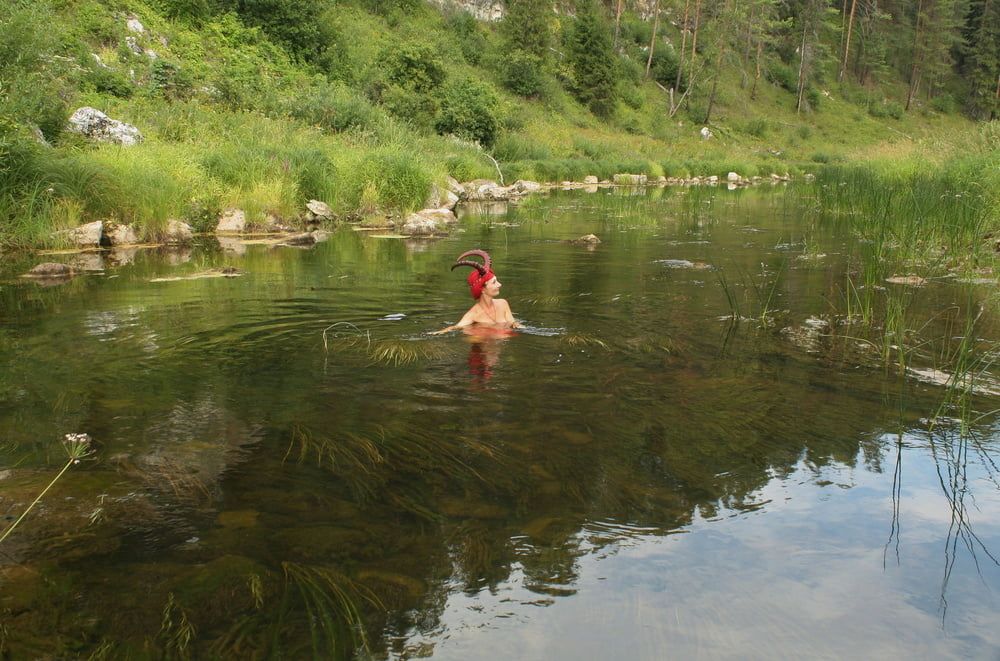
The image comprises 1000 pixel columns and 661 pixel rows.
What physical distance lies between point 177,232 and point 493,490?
37.8ft

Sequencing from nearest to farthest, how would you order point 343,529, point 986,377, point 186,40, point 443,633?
point 443,633
point 343,529
point 986,377
point 186,40

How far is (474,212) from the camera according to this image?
20.0 meters

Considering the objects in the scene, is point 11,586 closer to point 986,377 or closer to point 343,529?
point 343,529

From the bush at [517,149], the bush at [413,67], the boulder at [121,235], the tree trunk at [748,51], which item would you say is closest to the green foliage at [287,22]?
the bush at [413,67]

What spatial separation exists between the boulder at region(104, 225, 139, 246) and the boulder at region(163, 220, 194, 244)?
537mm

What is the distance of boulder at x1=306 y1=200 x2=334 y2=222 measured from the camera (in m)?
15.8

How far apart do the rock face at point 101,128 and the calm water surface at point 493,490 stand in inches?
349

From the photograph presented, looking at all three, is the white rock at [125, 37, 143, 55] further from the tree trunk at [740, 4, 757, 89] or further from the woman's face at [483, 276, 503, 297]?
the tree trunk at [740, 4, 757, 89]

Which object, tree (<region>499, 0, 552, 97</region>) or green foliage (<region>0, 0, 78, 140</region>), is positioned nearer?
green foliage (<region>0, 0, 78, 140</region>)

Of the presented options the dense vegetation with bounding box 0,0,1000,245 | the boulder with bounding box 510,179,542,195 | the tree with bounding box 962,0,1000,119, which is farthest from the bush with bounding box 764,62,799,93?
the boulder with bounding box 510,179,542,195

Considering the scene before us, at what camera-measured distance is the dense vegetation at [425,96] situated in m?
12.7

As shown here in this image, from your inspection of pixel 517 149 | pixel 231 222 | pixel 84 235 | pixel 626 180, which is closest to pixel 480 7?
pixel 626 180

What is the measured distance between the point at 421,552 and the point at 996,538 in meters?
2.43

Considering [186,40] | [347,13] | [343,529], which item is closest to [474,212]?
→ [186,40]
